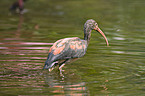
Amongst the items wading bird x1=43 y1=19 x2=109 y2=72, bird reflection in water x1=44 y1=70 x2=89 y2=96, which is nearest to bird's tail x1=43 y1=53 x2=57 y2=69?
wading bird x1=43 y1=19 x2=109 y2=72

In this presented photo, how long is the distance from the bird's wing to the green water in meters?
0.45

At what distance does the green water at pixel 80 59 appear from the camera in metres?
8.84

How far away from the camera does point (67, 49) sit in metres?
10.0

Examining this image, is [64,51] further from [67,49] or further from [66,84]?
[66,84]

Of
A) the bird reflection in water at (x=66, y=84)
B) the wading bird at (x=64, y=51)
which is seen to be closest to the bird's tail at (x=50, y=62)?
the wading bird at (x=64, y=51)

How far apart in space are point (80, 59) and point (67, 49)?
6.03 feet

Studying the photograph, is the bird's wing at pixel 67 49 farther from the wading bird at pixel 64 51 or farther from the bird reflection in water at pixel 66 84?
the bird reflection in water at pixel 66 84

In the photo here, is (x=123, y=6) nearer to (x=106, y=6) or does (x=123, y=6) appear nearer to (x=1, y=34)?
(x=106, y=6)

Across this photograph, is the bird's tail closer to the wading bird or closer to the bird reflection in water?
the wading bird

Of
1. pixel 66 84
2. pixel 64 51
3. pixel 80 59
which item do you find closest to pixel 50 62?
pixel 64 51

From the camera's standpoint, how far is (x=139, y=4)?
24688 millimetres

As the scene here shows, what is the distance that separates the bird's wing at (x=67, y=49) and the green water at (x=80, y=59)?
449 mm

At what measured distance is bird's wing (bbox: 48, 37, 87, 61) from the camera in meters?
9.87

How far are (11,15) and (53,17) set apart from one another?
2.50 metres
